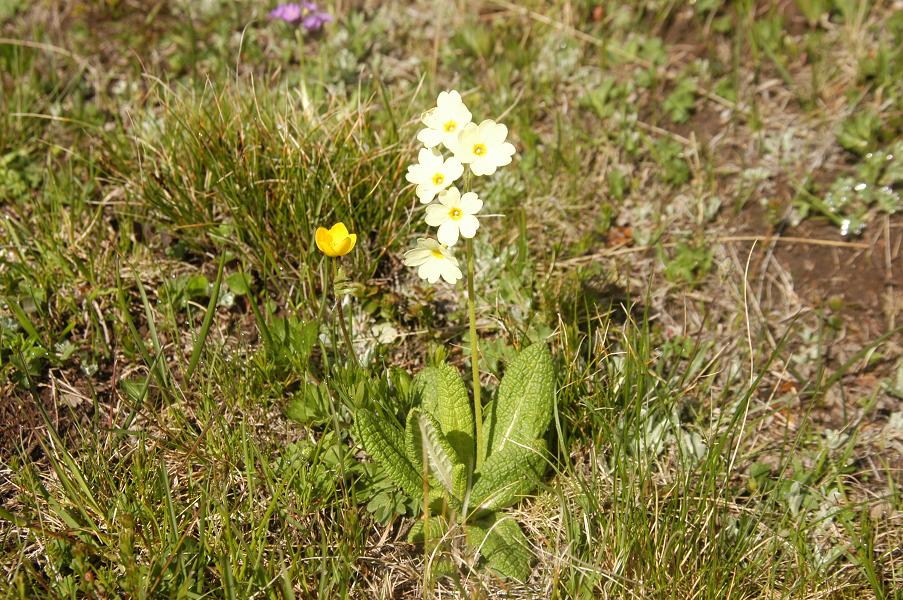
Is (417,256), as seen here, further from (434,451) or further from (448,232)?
(434,451)

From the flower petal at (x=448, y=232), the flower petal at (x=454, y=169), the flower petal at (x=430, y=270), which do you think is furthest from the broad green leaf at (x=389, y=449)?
the flower petal at (x=454, y=169)

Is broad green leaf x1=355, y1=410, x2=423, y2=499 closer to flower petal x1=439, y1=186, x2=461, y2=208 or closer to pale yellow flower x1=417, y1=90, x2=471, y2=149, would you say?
flower petal x1=439, y1=186, x2=461, y2=208

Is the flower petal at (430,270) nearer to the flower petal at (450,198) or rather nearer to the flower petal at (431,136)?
the flower petal at (450,198)

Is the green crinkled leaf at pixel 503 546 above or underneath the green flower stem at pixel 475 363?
underneath

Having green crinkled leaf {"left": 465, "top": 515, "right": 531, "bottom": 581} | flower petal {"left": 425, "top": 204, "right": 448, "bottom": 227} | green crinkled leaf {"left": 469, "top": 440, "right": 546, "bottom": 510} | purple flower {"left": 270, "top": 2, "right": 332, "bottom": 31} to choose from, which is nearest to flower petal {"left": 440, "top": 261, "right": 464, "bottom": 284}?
flower petal {"left": 425, "top": 204, "right": 448, "bottom": 227}

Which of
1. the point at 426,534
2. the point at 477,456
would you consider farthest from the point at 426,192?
the point at 426,534

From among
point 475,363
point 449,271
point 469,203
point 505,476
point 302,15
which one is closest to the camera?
point 469,203
